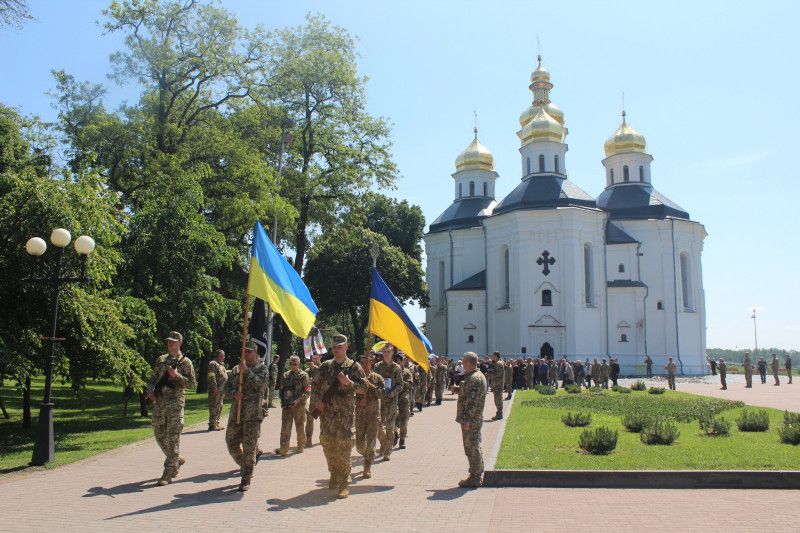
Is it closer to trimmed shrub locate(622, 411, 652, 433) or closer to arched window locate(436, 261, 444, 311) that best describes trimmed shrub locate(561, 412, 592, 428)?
trimmed shrub locate(622, 411, 652, 433)

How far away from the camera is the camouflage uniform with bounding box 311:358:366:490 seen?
29.1 feet

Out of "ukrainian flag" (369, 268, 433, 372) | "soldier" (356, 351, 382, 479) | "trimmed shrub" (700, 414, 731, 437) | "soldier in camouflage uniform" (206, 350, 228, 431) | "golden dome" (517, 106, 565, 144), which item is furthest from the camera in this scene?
"golden dome" (517, 106, 565, 144)

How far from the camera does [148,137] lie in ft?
82.6

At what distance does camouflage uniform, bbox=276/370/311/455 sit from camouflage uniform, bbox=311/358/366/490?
11.0 feet

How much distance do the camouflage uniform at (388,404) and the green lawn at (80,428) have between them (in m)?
5.44

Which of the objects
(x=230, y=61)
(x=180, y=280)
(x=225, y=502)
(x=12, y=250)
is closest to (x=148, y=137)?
(x=230, y=61)

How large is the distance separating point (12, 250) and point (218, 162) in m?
13.6

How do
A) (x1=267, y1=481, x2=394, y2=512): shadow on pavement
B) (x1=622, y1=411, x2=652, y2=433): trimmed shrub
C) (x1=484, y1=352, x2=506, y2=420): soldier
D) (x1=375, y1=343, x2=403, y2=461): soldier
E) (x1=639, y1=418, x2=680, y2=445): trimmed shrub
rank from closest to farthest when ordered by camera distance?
1. (x1=267, y1=481, x2=394, y2=512): shadow on pavement
2. (x1=375, y1=343, x2=403, y2=461): soldier
3. (x1=639, y1=418, x2=680, y2=445): trimmed shrub
4. (x1=622, y1=411, x2=652, y2=433): trimmed shrub
5. (x1=484, y1=352, x2=506, y2=420): soldier

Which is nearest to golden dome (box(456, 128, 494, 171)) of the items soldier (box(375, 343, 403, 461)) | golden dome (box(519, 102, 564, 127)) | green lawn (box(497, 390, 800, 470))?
golden dome (box(519, 102, 564, 127))

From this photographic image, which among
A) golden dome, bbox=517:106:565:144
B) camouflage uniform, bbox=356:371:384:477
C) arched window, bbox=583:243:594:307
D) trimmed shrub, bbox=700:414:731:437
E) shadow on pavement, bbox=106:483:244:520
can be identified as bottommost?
shadow on pavement, bbox=106:483:244:520

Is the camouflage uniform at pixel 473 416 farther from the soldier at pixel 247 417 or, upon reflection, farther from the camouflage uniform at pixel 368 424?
the soldier at pixel 247 417

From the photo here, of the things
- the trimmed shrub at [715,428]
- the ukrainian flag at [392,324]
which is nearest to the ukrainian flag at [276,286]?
the ukrainian flag at [392,324]

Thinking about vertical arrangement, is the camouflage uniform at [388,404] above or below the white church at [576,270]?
below

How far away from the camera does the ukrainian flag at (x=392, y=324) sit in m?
11.3
